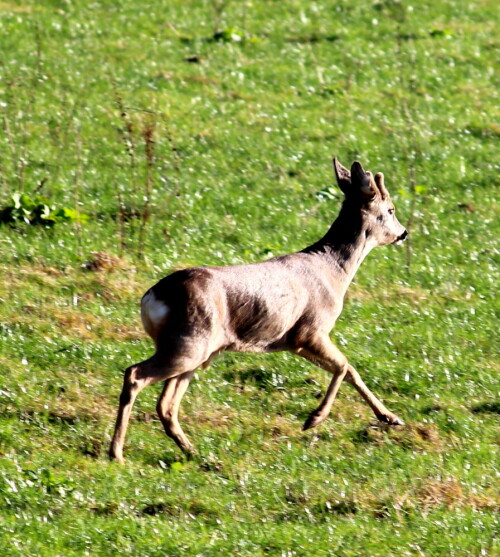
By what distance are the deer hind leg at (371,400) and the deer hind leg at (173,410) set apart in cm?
140

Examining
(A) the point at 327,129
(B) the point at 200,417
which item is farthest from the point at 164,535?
(A) the point at 327,129

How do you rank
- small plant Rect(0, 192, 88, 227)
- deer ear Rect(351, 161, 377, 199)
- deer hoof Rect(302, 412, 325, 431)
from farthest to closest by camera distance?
small plant Rect(0, 192, 88, 227), deer ear Rect(351, 161, 377, 199), deer hoof Rect(302, 412, 325, 431)

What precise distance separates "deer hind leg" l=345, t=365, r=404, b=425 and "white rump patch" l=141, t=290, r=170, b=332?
185 cm

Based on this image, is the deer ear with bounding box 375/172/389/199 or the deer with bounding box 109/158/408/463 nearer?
the deer with bounding box 109/158/408/463

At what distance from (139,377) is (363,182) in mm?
2660

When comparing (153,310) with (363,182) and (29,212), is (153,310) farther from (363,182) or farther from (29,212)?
(29,212)

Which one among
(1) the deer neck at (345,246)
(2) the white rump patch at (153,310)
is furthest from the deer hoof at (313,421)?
(2) the white rump patch at (153,310)

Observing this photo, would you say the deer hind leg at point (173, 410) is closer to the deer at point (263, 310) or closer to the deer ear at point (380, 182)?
the deer at point (263, 310)

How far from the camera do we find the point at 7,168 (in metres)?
13.1

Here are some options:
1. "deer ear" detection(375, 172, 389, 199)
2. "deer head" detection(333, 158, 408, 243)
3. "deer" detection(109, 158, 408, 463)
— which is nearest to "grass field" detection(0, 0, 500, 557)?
"deer" detection(109, 158, 408, 463)

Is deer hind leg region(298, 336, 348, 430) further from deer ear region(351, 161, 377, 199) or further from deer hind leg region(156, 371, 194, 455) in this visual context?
deer ear region(351, 161, 377, 199)

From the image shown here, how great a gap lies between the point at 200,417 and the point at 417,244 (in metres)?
4.95

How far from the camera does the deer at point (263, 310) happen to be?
789 centimetres

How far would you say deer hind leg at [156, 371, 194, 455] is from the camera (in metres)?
8.29
